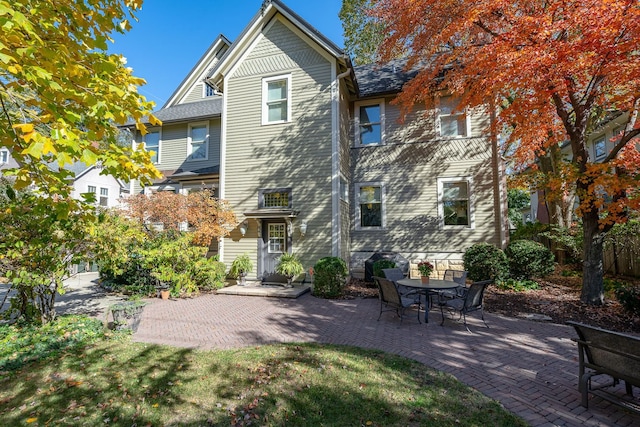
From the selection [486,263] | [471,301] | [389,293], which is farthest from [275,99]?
[471,301]

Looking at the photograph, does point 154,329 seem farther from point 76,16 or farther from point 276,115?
point 276,115

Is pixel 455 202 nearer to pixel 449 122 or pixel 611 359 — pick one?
pixel 449 122

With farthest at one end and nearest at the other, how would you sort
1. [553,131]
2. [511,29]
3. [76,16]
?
[553,131] → [511,29] → [76,16]

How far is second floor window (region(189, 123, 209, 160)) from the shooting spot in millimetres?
14969

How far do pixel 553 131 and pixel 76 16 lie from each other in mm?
12780

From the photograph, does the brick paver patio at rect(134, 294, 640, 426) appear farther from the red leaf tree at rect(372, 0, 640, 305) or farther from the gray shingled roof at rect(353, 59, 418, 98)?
the gray shingled roof at rect(353, 59, 418, 98)

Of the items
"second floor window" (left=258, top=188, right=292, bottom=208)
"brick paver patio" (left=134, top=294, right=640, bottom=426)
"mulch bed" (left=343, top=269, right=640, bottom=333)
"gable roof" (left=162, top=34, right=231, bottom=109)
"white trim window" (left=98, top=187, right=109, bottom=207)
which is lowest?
"brick paver patio" (left=134, top=294, right=640, bottom=426)

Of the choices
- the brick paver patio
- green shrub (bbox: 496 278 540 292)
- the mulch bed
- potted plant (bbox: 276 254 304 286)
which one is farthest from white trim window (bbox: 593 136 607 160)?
potted plant (bbox: 276 254 304 286)

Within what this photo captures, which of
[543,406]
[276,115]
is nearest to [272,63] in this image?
[276,115]

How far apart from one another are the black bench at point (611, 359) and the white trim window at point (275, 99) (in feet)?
35.5

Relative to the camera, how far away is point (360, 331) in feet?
20.9

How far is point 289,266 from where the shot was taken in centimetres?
1067

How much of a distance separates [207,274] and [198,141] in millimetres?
7559

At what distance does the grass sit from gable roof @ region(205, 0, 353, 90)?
1015cm
